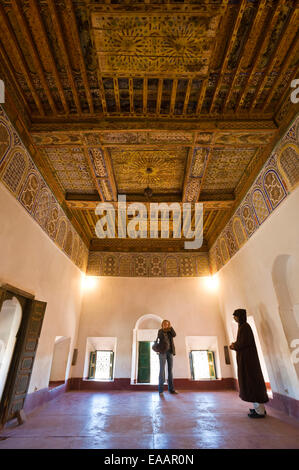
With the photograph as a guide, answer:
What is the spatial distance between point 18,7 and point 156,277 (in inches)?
228

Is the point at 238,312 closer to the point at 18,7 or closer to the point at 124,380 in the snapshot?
the point at 124,380

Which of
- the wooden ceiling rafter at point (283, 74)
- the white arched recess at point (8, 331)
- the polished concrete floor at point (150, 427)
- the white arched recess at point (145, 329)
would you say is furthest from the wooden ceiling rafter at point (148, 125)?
the white arched recess at point (145, 329)

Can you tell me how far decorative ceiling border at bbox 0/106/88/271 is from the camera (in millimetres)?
2902

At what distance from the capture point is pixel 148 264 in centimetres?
668

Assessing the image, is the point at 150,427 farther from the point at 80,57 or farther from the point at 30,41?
the point at 30,41

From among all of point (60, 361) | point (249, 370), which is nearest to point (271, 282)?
point (249, 370)

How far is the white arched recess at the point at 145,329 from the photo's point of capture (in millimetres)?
5693

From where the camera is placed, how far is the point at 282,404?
329 centimetres

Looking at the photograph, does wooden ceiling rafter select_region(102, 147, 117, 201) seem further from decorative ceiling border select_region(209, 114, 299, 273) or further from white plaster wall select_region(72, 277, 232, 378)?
white plaster wall select_region(72, 277, 232, 378)

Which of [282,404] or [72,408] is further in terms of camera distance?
[72,408]

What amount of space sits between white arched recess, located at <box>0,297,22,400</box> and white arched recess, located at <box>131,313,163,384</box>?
320 centimetres

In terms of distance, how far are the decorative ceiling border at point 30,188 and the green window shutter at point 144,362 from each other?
300cm
